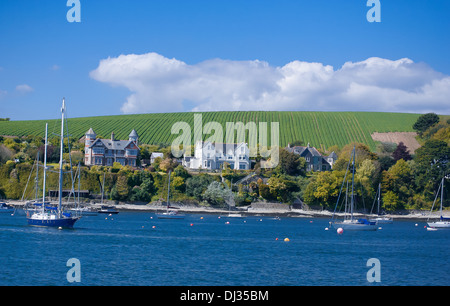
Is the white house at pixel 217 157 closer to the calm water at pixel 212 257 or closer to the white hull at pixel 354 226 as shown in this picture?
the white hull at pixel 354 226

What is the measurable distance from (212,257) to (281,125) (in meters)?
109

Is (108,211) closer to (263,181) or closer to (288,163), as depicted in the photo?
(263,181)

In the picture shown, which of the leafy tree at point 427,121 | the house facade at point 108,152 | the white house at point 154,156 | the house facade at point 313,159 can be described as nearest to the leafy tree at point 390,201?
the house facade at point 313,159

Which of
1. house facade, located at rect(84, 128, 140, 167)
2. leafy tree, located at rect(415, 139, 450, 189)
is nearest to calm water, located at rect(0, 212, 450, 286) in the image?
leafy tree, located at rect(415, 139, 450, 189)

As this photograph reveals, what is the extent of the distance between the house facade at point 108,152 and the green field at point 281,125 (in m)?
16.9

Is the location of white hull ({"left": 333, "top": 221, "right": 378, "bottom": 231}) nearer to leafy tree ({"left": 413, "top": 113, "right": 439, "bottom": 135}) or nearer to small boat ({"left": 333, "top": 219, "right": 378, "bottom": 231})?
small boat ({"left": 333, "top": 219, "right": 378, "bottom": 231})

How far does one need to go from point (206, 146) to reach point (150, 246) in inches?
2751

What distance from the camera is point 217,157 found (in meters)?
120

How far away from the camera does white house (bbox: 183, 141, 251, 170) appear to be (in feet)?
387

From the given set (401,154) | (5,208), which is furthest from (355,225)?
(401,154)

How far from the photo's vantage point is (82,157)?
115750mm

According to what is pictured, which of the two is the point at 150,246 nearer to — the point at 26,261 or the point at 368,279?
the point at 26,261
